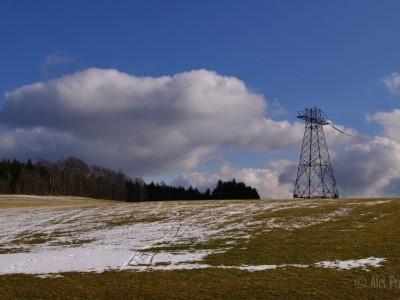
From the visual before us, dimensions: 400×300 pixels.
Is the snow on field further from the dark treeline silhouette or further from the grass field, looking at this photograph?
the dark treeline silhouette

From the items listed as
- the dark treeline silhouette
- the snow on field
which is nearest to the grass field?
the snow on field

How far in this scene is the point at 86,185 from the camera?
176 meters

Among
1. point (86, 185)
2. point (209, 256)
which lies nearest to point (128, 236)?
point (209, 256)

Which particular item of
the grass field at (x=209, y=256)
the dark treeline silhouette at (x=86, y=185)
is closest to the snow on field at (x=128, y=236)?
A: the grass field at (x=209, y=256)

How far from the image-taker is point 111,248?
26.2m

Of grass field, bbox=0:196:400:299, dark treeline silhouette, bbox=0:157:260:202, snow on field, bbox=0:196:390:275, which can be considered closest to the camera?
grass field, bbox=0:196:400:299

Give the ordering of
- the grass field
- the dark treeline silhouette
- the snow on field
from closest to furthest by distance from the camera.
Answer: the grass field
the snow on field
the dark treeline silhouette

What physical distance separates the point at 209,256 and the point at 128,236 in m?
9.26

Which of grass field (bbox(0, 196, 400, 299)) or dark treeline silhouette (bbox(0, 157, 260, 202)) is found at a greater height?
dark treeline silhouette (bbox(0, 157, 260, 202))

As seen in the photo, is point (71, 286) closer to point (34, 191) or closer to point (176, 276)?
point (176, 276)

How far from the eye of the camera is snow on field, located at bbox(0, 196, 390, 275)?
2148 centimetres

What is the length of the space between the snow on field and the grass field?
7 centimetres

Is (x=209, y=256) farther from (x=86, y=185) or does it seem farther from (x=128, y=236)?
(x=86, y=185)

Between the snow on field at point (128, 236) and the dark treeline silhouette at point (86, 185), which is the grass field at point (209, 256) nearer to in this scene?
the snow on field at point (128, 236)
